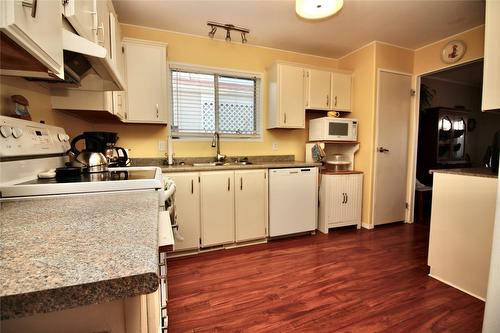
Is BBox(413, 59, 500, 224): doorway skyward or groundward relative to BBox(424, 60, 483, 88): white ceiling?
groundward

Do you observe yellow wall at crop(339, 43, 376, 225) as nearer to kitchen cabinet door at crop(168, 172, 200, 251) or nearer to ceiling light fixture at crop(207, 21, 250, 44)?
ceiling light fixture at crop(207, 21, 250, 44)

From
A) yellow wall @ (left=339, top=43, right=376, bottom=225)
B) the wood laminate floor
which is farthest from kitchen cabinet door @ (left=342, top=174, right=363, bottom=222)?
the wood laminate floor

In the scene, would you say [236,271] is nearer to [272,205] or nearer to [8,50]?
[272,205]

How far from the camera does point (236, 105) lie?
3201mm

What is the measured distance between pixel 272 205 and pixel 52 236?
91.8 inches

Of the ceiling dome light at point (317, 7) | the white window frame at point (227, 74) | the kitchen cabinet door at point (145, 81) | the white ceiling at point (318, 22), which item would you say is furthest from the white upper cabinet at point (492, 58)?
the kitchen cabinet door at point (145, 81)

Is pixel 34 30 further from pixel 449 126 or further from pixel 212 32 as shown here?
pixel 449 126

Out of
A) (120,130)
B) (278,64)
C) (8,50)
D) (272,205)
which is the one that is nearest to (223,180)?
(272,205)

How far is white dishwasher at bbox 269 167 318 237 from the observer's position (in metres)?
2.76

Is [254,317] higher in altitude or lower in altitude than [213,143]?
lower

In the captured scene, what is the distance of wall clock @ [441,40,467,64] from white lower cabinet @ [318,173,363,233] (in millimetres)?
1712

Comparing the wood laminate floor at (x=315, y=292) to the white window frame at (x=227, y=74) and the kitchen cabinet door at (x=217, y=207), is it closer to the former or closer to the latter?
the kitchen cabinet door at (x=217, y=207)

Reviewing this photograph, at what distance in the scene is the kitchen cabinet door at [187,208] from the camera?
238 centimetres

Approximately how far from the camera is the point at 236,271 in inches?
83.9
